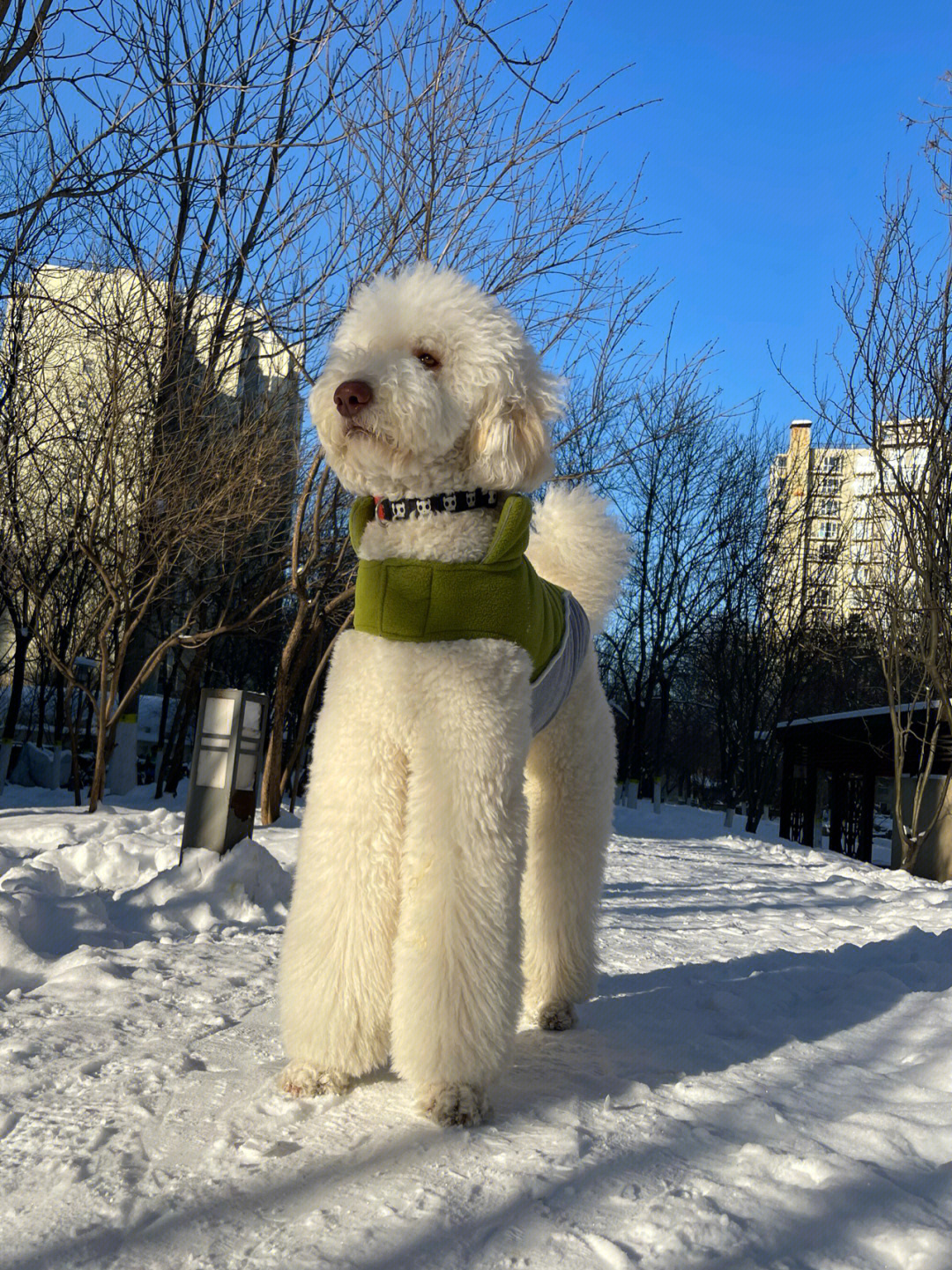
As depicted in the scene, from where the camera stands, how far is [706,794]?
4150 cm

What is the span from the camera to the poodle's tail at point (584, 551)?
3398 mm

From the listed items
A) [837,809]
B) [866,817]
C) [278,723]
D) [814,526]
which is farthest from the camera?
[814,526]

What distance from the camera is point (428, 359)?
245 cm

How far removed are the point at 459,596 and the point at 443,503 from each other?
256 millimetres

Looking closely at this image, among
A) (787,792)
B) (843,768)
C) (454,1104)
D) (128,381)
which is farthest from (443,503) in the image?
(787,792)

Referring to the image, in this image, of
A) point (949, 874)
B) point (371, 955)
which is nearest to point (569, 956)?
point (371, 955)

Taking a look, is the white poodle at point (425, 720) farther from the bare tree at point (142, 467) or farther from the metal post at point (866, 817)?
the metal post at point (866, 817)

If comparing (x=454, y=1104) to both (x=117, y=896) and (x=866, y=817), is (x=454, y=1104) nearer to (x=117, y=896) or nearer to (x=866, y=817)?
(x=117, y=896)

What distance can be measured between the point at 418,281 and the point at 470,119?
5.45 metres

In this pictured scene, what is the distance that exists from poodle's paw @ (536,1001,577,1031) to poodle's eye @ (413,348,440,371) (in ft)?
6.03

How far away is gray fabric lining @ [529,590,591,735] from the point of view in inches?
105

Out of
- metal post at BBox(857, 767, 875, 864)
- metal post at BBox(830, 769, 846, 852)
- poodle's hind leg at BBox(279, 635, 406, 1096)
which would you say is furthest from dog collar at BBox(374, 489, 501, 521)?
metal post at BBox(830, 769, 846, 852)

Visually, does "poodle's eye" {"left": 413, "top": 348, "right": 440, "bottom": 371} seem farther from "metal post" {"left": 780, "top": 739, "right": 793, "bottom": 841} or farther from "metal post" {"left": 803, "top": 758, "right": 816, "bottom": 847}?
"metal post" {"left": 780, "top": 739, "right": 793, "bottom": 841}

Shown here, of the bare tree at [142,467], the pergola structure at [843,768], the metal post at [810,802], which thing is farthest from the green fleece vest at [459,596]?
the metal post at [810,802]
